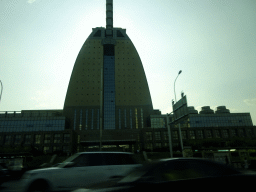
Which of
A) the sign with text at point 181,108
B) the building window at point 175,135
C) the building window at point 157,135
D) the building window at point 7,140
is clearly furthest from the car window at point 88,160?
the building window at point 7,140

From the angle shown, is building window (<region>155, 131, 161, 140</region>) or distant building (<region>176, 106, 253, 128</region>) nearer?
building window (<region>155, 131, 161, 140</region>)

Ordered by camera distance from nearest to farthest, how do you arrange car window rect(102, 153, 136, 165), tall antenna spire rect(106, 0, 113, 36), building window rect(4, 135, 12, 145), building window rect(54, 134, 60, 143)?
car window rect(102, 153, 136, 165) → building window rect(4, 135, 12, 145) → building window rect(54, 134, 60, 143) → tall antenna spire rect(106, 0, 113, 36)

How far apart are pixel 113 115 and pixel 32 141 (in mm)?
38907

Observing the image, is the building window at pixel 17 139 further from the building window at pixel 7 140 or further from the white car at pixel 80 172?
the white car at pixel 80 172

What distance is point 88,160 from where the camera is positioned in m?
8.26

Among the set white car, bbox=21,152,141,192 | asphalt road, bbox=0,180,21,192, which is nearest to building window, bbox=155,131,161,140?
asphalt road, bbox=0,180,21,192

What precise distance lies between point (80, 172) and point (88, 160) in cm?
65

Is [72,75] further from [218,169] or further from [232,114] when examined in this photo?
[218,169]

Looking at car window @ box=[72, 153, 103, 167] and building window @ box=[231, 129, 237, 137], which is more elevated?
building window @ box=[231, 129, 237, 137]

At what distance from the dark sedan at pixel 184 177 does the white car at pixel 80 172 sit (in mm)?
3553

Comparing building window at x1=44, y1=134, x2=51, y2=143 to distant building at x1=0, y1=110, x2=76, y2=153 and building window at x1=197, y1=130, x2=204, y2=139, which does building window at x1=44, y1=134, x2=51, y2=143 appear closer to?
distant building at x1=0, y1=110, x2=76, y2=153

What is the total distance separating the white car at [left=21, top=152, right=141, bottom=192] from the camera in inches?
281

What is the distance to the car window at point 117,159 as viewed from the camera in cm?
840

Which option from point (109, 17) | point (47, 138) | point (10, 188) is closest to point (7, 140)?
point (47, 138)
